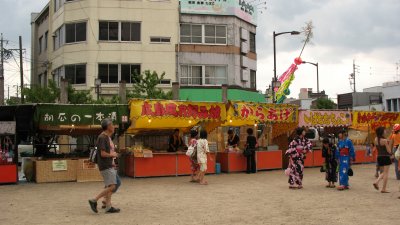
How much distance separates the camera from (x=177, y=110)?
17.8 metres

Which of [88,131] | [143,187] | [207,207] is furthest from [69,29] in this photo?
[207,207]

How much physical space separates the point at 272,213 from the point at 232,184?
224 inches

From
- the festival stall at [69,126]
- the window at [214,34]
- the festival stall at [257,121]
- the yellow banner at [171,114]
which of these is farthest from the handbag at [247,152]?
the window at [214,34]

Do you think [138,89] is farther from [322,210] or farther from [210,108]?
[322,210]

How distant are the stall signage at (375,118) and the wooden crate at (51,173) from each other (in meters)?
13.6

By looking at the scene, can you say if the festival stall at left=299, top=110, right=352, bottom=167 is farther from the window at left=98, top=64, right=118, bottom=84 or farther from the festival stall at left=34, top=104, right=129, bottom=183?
the window at left=98, top=64, right=118, bottom=84

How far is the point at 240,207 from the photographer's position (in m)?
10.5

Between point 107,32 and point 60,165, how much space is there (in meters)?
20.1

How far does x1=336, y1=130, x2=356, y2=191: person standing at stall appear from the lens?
13523mm

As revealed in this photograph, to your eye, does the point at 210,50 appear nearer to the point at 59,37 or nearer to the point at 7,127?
the point at 59,37

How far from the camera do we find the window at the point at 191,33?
36469 millimetres

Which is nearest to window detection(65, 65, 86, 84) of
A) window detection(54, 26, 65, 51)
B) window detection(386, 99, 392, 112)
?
window detection(54, 26, 65, 51)

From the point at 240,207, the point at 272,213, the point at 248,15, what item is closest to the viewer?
the point at 272,213

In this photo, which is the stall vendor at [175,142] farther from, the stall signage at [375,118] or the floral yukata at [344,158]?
the stall signage at [375,118]
